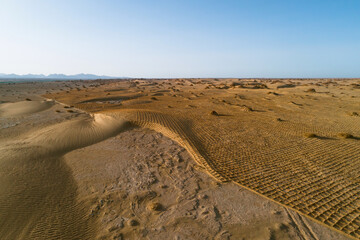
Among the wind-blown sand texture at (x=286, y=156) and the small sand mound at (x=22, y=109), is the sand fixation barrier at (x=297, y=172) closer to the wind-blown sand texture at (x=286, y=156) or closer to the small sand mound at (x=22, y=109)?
the wind-blown sand texture at (x=286, y=156)

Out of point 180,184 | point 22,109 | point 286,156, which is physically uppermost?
point 22,109

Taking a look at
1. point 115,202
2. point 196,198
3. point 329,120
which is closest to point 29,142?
point 115,202

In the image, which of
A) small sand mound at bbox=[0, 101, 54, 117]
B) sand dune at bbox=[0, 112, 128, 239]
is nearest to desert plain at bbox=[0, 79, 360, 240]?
sand dune at bbox=[0, 112, 128, 239]

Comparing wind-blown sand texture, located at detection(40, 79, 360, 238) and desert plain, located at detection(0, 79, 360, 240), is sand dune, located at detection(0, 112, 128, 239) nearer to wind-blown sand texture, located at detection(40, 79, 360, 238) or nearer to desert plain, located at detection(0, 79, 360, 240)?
desert plain, located at detection(0, 79, 360, 240)

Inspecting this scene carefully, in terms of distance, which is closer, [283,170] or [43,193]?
[43,193]

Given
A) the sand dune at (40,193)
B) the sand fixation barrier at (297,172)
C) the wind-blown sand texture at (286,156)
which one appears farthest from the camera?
the wind-blown sand texture at (286,156)

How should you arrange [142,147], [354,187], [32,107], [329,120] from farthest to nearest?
[32,107]
[329,120]
[142,147]
[354,187]

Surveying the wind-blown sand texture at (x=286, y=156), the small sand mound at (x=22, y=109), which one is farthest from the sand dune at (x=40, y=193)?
the small sand mound at (x=22, y=109)

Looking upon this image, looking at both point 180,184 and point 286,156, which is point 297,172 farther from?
point 180,184

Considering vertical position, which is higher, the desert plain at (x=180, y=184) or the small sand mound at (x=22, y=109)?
the small sand mound at (x=22, y=109)

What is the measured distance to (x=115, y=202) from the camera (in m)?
5.34

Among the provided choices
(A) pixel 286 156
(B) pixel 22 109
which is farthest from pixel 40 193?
(B) pixel 22 109

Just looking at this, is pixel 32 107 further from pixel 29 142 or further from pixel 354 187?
pixel 354 187

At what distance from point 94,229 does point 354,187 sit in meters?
8.39
